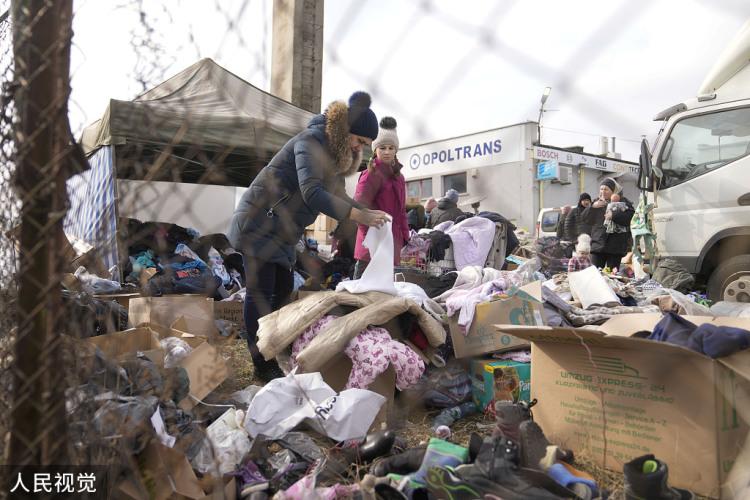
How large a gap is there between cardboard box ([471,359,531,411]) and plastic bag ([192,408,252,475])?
1.08 meters

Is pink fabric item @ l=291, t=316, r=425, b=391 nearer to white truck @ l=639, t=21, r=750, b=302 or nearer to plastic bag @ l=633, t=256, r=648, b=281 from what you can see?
white truck @ l=639, t=21, r=750, b=302

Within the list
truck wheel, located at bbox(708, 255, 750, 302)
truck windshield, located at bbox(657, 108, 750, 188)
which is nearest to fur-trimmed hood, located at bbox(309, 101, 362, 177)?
truck windshield, located at bbox(657, 108, 750, 188)

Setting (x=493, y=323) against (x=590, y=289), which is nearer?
(x=493, y=323)

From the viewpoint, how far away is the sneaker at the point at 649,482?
1.26 m

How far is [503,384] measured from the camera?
2312 mm

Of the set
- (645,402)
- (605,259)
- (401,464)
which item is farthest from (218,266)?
(605,259)

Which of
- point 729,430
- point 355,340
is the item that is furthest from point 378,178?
point 729,430

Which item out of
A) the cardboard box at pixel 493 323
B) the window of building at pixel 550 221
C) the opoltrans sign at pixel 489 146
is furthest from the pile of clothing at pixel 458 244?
the window of building at pixel 550 221

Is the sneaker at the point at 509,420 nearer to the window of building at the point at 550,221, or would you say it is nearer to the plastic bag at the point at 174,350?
the plastic bag at the point at 174,350

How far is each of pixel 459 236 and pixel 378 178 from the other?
1.37m

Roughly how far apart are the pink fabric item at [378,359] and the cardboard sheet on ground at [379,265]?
9.0 inches

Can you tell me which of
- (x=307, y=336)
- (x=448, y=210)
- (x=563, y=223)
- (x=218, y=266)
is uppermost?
(x=563, y=223)

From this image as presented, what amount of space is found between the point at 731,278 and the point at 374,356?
11.6 ft

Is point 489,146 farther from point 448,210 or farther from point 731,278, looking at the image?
point 731,278
